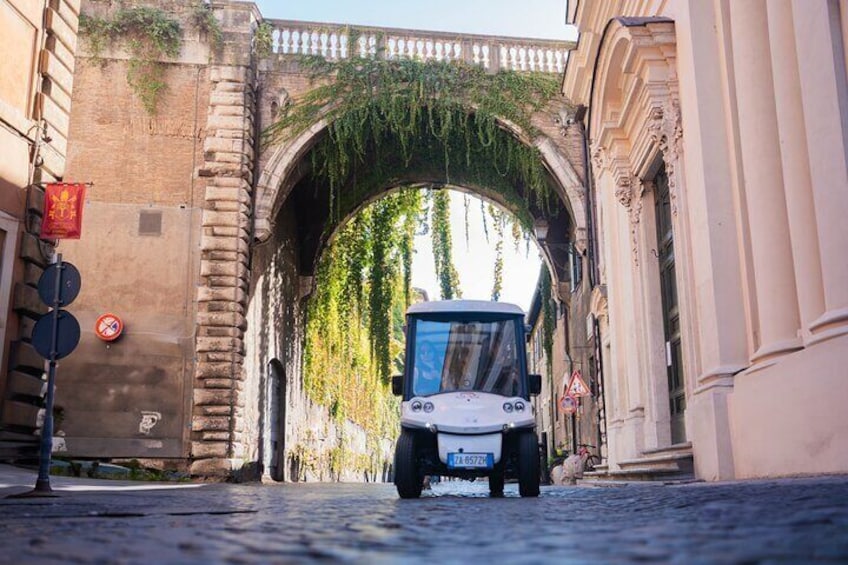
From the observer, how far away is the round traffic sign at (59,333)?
324 inches

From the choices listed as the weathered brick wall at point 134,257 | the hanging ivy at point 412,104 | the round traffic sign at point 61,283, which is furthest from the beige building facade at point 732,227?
the weathered brick wall at point 134,257

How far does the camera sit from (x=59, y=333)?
27.2 feet

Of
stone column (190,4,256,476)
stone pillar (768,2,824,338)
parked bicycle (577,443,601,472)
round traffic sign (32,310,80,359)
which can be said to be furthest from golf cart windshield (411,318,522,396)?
parked bicycle (577,443,601,472)

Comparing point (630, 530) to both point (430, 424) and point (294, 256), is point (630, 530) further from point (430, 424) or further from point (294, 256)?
point (294, 256)

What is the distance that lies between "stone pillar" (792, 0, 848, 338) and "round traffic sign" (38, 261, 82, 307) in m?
6.40

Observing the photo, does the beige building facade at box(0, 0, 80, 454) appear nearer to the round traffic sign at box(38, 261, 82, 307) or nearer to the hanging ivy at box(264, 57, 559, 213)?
the round traffic sign at box(38, 261, 82, 307)

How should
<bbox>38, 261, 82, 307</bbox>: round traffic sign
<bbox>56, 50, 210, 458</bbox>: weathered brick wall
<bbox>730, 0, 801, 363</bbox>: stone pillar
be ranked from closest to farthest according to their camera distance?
<bbox>730, 0, 801, 363</bbox>: stone pillar
<bbox>38, 261, 82, 307</bbox>: round traffic sign
<bbox>56, 50, 210, 458</bbox>: weathered brick wall

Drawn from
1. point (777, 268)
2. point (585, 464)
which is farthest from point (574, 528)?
point (585, 464)

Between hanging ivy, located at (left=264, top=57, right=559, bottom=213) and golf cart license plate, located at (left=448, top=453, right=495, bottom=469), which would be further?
hanging ivy, located at (left=264, top=57, right=559, bottom=213)

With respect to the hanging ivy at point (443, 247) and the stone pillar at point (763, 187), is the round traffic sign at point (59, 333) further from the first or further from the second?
the hanging ivy at point (443, 247)

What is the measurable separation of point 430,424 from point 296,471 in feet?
52.1

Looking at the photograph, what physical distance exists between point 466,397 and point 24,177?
20.7 ft

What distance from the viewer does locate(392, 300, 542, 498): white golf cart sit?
8.62m

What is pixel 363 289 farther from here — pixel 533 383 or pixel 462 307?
pixel 533 383
